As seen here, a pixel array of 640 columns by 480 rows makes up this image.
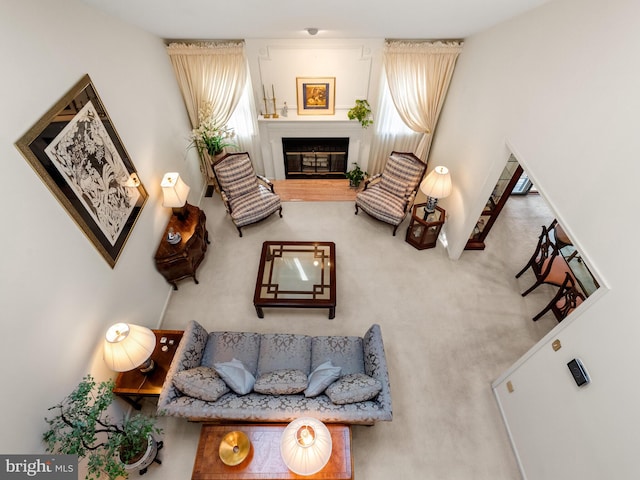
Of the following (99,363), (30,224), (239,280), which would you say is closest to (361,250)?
(239,280)

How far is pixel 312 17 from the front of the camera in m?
3.35

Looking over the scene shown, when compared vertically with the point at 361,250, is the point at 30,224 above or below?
below

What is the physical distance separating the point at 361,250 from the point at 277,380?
244 centimetres

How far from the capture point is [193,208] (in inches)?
171

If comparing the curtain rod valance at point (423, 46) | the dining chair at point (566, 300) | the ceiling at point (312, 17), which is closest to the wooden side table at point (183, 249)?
the ceiling at point (312, 17)

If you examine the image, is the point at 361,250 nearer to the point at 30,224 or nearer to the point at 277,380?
the point at 277,380

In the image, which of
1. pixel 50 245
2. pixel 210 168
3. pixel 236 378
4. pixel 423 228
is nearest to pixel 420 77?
pixel 423 228

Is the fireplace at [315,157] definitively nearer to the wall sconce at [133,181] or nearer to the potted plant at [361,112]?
the potted plant at [361,112]

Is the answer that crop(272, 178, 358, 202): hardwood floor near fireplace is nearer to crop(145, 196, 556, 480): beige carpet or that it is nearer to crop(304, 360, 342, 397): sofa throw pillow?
crop(145, 196, 556, 480): beige carpet

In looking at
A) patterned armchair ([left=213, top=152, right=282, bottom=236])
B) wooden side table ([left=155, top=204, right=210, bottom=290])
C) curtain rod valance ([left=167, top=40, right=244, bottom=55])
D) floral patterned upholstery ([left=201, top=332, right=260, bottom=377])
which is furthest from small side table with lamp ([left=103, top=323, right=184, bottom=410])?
curtain rod valance ([left=167, top=40, right=244, bottom=55])

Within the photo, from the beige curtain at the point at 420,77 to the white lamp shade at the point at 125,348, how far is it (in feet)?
14.8

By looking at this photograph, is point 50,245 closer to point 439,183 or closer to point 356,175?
point 439,183

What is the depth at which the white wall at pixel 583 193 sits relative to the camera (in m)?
1.98

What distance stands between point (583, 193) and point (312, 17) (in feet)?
9.67
